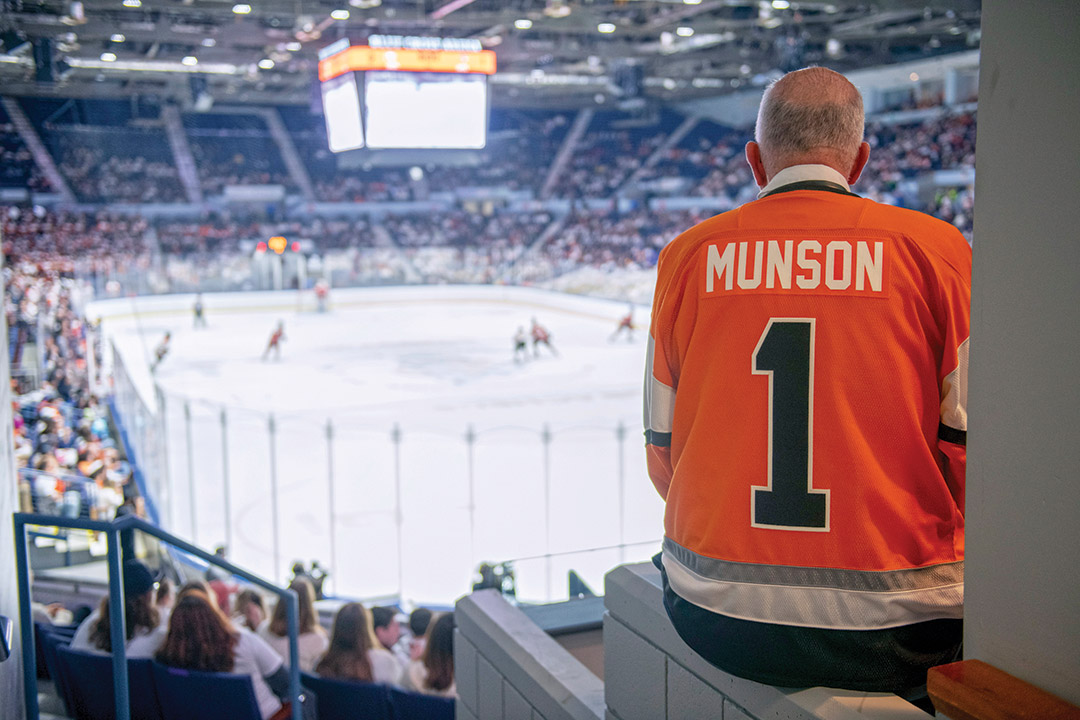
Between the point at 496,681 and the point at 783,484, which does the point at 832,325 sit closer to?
the point at 783,484

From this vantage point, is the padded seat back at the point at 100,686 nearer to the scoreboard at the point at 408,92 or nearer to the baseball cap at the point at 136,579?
the baseball cap at the point at 136,579

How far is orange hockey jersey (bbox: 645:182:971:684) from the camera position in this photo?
140cm

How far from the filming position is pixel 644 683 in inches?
75.9

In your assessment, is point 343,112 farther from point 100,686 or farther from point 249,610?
point 100,686

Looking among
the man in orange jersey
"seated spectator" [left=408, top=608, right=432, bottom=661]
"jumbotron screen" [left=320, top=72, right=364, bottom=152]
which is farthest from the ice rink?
"jumbotron screen" [left=320, top=72, right=364, bottom=152]

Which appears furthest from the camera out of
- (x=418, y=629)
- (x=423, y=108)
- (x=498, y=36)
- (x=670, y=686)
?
(x=498, y=36)

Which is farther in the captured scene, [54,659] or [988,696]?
[54,659]

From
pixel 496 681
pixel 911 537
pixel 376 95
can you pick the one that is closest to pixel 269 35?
pixel 376 95

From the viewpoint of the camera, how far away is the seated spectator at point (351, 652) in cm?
393

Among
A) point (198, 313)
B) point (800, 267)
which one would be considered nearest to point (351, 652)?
point (800, 267)

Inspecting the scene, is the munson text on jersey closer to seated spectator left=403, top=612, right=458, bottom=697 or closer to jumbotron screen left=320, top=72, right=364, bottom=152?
seated spectator left=403, top=612, right=458, bottom=697

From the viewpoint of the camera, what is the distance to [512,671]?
2.70 meters

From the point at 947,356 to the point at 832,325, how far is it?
0.17 metres

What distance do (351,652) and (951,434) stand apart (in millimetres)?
3081
